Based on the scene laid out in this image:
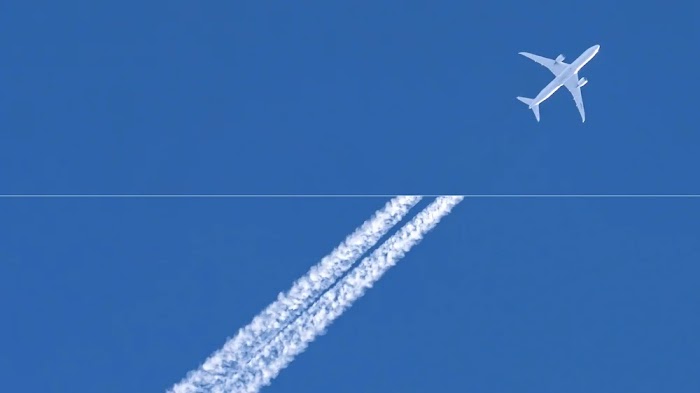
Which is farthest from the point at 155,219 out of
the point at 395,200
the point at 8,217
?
the point at 395,200

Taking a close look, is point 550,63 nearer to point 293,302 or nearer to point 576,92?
point 576,92

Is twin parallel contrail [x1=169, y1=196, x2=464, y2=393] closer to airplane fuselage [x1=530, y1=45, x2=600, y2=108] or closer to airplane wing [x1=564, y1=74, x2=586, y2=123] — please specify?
airplane fuselage [x1=530, y1=45, x2=600, y2=108]

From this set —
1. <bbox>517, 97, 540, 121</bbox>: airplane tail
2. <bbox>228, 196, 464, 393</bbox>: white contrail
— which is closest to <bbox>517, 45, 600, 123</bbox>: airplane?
<bbox>517, 97, 540, 121</bbox>: airplane tail

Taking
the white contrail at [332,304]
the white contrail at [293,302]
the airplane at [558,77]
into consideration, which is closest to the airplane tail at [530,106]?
the airplane at [558,77]

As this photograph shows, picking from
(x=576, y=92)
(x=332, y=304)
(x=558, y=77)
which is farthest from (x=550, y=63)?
(x=332, y=304)

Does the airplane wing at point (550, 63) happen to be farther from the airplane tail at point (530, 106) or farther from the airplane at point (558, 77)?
the airplane tail at point (530, 106)

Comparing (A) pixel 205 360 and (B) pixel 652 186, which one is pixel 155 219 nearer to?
(A) pixel 205 360
